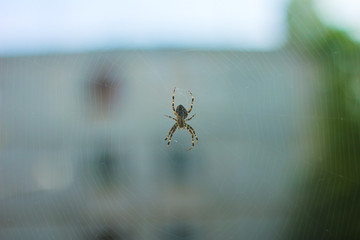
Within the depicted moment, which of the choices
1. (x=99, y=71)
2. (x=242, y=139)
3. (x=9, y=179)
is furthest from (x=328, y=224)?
(x=9, y=179)

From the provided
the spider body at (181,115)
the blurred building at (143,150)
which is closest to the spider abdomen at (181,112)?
the spider body at (181,115)

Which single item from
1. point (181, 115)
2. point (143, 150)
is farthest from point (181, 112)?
point (143, 150)

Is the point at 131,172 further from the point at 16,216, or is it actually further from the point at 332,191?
the point at 332,191

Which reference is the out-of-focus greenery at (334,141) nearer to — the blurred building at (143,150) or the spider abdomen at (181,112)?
the blurred building at (143,150)

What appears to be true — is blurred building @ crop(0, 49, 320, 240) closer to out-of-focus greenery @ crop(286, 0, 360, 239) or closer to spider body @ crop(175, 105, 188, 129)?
out-of-focus greenery @ crop(286, 0, 360, 239)

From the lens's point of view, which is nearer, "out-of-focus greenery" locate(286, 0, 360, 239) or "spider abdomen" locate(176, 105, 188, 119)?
"spider abdomen" locate(176, 105, 188, 119)

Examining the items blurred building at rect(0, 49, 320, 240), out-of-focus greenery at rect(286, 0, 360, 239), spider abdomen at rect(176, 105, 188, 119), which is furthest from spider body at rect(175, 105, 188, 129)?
out-of-focus greenery at rect(286, 0, 360, 239)
